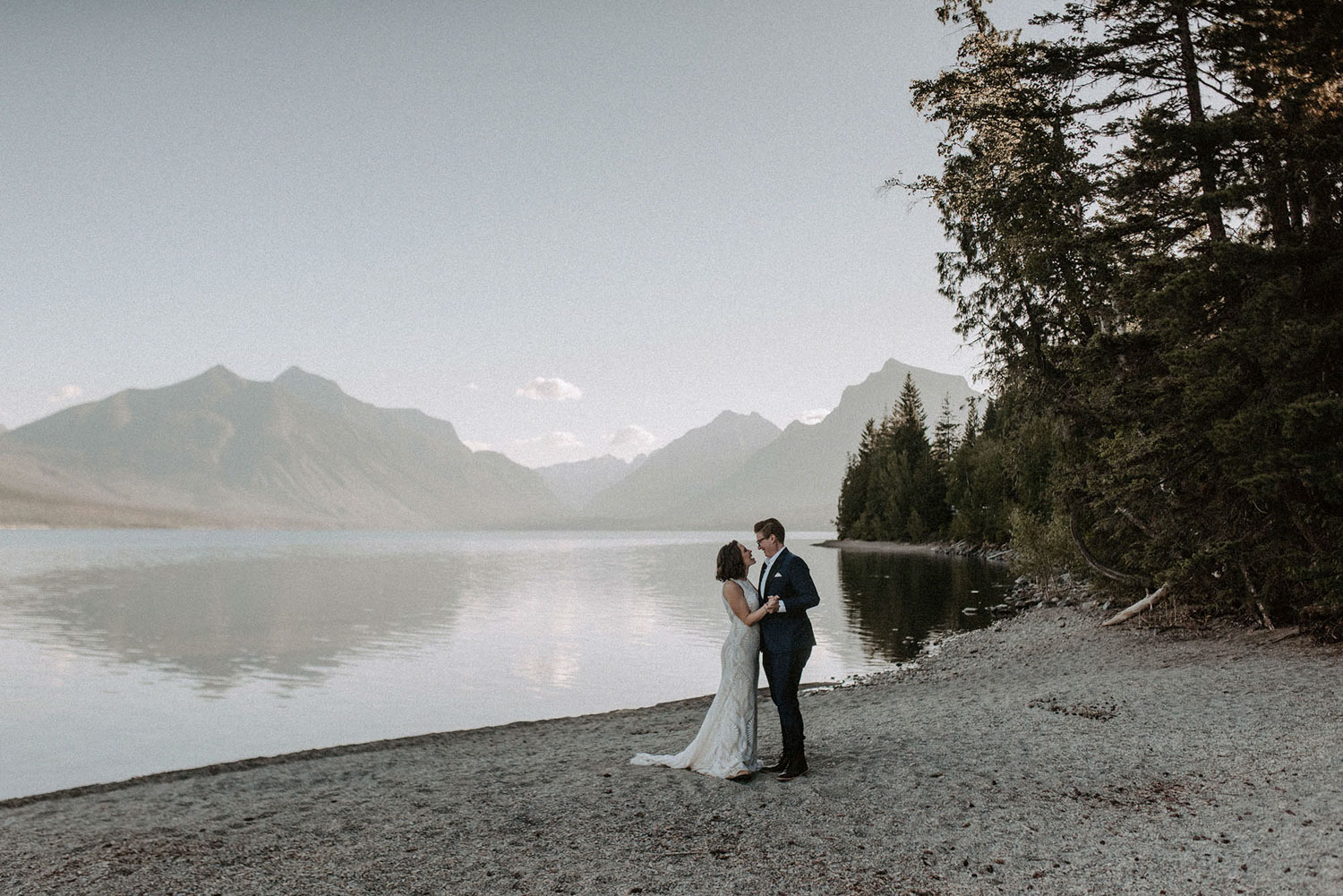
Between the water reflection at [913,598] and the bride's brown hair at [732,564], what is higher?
the bride's brown hair at [732,564]

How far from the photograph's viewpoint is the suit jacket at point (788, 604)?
31.5 feet

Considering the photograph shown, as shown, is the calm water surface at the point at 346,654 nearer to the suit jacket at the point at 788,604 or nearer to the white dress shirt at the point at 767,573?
the suit jacket at the point at 788,604

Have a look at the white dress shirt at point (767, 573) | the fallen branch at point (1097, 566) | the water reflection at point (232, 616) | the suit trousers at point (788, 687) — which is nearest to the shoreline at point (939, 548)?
the fallen branch at point (1097, 566)

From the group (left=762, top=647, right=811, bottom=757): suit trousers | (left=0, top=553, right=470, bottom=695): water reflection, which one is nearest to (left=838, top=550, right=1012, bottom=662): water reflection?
(left=762, top=647, right=811, bottom=757): suit trousers

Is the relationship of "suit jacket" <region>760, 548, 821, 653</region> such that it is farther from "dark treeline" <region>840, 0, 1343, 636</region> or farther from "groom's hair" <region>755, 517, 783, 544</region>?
"dark treeline" <region>840, 0, 1343, 636</region>

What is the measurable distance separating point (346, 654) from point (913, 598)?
91.5 ft

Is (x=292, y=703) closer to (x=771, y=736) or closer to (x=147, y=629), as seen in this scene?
(x=771, y=736)

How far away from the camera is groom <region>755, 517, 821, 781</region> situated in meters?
9.60

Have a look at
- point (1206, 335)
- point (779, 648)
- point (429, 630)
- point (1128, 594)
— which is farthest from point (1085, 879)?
point (429, 630)

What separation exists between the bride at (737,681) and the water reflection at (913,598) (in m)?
16.7

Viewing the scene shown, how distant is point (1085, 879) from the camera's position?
691cm

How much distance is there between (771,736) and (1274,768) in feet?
20.2

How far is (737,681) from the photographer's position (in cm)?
992

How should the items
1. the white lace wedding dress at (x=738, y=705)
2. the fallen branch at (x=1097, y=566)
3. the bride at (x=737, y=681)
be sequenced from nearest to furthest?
1. the bride at (x=737, y=681)
2. the white lace wedding dress at (x=738, y=705)
3. the fallen branch at (x=1097, y=566)
